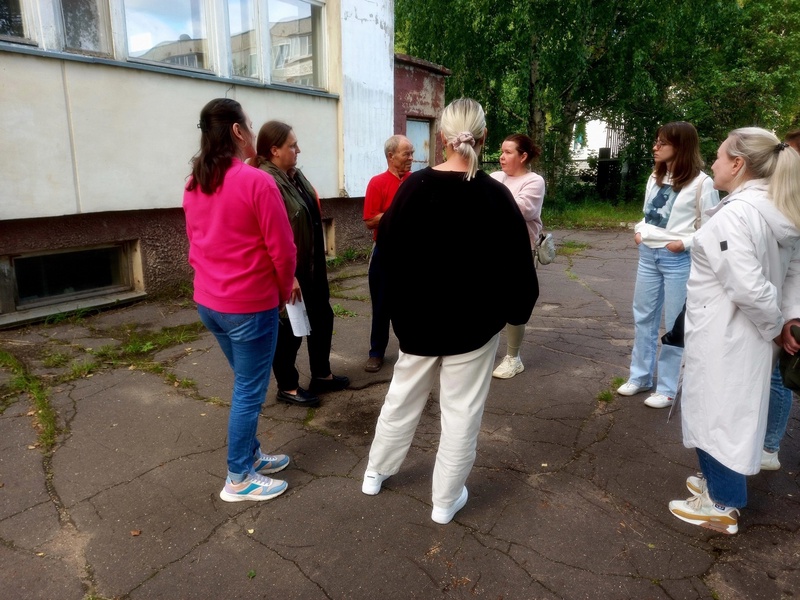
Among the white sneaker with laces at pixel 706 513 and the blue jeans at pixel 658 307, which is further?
the blue jeans at pixel 658 307

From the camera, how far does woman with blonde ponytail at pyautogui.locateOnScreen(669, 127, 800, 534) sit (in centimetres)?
235

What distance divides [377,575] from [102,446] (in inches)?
75.8

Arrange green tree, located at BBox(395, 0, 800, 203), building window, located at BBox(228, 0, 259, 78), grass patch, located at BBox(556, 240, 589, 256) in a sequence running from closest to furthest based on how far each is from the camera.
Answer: building window, located at BBox(228, 0, 259, 78), grass patch, located at BBox(556, 240, 589, 256), green tree, located at BBox(395, 0, 800, 203)

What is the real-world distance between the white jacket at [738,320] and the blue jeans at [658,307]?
3.84 feet

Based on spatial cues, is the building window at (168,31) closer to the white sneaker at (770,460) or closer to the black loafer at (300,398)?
the black loafer at (300,398)

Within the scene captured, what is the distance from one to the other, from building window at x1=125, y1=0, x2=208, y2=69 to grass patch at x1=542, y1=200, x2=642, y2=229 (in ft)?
30.7

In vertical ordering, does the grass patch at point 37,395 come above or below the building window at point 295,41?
below

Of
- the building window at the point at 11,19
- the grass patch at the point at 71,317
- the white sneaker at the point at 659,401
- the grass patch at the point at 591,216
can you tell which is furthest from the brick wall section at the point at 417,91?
the white sneaker at the point at 659,401

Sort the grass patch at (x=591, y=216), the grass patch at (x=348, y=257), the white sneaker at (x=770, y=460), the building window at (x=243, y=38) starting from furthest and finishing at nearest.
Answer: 1. the grass patch at (x=591, y=216)
2. the grass patch at (x=348, y=257)
3. the building window at (x=243, y=38)
4. the white sneaker at (x=770, y=460)

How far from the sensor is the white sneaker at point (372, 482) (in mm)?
2900

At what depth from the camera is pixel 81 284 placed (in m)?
6.20

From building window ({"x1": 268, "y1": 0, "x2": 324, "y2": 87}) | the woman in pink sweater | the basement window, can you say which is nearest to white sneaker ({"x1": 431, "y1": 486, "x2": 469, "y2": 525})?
the woman in pink sweater

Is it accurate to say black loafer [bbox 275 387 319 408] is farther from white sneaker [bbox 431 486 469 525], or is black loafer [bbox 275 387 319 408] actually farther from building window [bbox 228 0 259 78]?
building window [bbox 228 0 259 78]

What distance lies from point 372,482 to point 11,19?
5.14 metres
